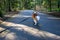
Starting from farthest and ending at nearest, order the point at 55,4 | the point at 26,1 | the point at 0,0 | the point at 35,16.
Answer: the point at 26,1 → the point at 55,4 → the point at 0,0 → the point at 35,16

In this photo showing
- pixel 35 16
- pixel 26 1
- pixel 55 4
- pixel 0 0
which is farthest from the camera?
pixel 26 1

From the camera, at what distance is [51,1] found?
4172 centimetres

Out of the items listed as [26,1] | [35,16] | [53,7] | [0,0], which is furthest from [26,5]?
[35,16]

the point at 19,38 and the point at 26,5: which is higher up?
Answer: the point at 19,38

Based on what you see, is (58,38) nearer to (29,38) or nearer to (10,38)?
(29,38)

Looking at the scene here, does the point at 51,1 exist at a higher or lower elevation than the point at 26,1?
higher

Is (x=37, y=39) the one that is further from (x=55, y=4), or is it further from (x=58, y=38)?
(x=55, y=4)

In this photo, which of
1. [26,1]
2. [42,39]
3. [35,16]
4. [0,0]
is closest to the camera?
[42,39]

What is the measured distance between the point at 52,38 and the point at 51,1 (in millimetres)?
32212

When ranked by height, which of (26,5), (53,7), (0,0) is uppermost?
(0,0)

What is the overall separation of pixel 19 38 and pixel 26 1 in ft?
238

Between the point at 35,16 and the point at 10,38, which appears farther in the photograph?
the point at 35,16

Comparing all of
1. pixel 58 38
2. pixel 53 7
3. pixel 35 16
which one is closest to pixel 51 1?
pixel 53 7

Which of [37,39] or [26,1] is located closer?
[37,39]
